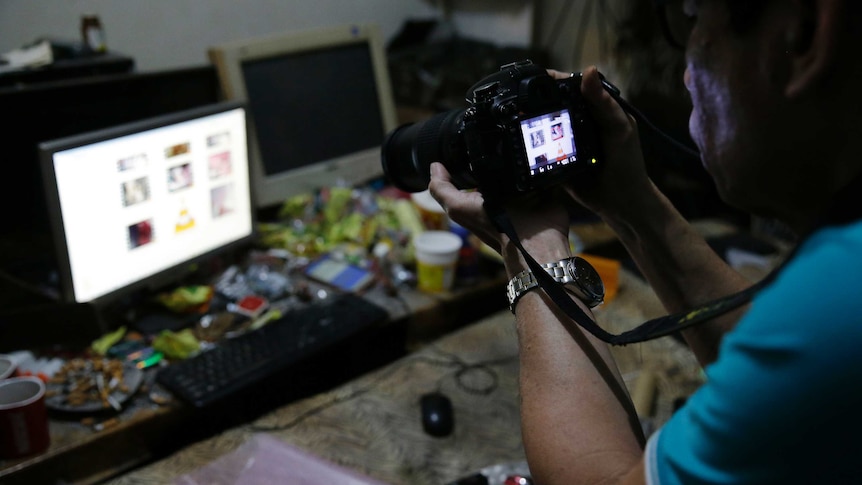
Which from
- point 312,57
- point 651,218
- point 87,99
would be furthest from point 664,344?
point 87,99

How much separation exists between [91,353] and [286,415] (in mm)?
384

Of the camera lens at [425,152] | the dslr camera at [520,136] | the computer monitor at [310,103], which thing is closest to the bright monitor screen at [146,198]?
the computer monitor at [310,103]

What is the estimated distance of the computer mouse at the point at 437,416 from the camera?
1125 millimetres

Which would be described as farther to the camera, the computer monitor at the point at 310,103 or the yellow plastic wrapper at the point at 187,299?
the computer monitor at the point at 310,103

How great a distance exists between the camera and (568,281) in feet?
2.39

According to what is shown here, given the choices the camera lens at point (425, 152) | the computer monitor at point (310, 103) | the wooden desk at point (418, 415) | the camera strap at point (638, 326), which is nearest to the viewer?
the camera strap at point (638, 326)

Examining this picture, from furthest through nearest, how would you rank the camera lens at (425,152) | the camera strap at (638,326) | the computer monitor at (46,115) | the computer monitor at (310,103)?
the computer monitor at (310,103), the computer monitor at (46,115), the camera lens at (425,152), the camera strap at (638,326)

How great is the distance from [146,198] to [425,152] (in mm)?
658

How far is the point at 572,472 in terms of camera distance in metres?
0.61

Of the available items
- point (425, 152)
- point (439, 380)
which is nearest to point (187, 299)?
point (439, 380)

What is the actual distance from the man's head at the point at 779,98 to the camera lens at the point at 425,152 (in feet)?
0.99

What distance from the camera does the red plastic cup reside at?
96 centimetres

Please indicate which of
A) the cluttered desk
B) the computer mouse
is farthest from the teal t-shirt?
the computer mouse

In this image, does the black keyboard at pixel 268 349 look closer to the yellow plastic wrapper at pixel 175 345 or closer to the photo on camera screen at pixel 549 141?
the yellow plastic wrapper at pixel 175 345
